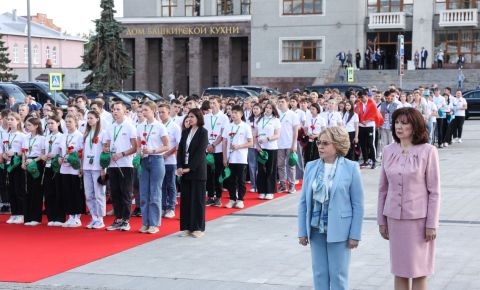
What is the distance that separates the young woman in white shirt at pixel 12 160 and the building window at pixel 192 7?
1968 inches

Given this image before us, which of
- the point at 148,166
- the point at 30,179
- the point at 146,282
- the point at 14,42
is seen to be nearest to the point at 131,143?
the point at 148,166

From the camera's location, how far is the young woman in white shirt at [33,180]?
13773 mm

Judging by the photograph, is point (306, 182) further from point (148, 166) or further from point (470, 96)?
point (470, 96)

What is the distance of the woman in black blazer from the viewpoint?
1205 cm

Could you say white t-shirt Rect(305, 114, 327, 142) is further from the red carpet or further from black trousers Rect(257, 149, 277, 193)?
the red carpet

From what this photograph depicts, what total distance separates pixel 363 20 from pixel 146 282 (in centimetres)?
5031

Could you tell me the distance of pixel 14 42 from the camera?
90812mm

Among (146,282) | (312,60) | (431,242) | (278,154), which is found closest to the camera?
(431,242)

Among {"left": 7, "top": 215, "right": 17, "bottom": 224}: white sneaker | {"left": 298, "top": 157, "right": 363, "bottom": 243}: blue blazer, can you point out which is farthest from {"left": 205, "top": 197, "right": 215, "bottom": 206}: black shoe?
{"left": 298, "top": 157, "right": 363, "bottom": 243}: blue blazer

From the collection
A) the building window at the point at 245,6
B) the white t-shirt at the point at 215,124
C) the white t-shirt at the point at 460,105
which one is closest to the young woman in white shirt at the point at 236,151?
the white t-shirt at the point at 215,124

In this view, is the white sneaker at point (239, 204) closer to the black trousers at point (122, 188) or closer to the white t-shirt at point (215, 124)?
the white t-shirt at point (215, 124)

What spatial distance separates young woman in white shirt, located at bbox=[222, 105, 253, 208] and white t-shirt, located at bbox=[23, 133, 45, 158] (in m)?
3.15

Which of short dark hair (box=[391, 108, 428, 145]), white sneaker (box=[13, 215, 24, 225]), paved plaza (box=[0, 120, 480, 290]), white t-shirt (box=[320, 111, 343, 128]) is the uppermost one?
short dark hair (box=[391, 108, 428, 145])

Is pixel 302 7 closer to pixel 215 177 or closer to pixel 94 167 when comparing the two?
pixel 215 177
